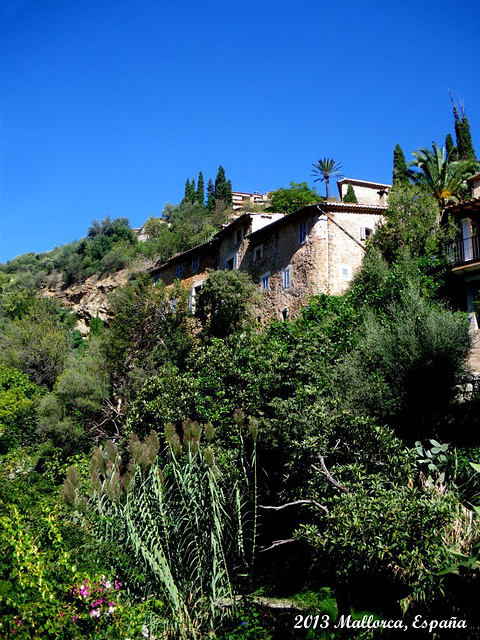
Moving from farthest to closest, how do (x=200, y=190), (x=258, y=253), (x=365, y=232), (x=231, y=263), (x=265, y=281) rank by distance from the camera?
(x=200, y=190), (x=231, y=263), (x=258, y=253), (x=265, y=281), (x=365, y=232)

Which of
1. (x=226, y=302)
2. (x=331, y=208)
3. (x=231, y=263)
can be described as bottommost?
(x=226, y=302)

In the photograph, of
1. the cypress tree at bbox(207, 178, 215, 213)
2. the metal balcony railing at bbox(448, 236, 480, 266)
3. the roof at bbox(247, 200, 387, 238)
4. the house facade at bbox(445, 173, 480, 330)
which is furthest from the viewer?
the cypress tree at bbox(207, 178, 215, 213)

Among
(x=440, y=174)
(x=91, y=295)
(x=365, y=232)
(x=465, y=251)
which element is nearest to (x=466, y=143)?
(x=440, y=174)

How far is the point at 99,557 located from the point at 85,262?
51677mm

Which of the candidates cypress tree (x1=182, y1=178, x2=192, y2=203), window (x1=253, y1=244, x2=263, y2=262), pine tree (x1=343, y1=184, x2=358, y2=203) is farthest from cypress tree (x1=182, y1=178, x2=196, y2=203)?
window (x1=253, y1=244, x2=263, y2=262)

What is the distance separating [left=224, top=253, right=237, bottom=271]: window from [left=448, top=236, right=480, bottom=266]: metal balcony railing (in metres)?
13.6

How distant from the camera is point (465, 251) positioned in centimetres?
2295

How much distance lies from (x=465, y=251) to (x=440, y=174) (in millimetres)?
11388

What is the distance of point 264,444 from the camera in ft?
45.8

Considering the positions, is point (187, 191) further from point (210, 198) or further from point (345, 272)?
point (345, 272)

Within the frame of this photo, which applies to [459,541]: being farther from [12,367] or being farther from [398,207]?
[12,367]

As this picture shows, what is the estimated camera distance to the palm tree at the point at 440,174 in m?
31.5

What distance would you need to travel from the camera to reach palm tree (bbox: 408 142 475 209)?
31.5 metres

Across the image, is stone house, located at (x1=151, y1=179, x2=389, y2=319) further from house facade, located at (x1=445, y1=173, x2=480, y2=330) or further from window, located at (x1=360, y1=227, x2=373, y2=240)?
house facade, located at (x1=445, y1=173, x2=480, y2=330)
